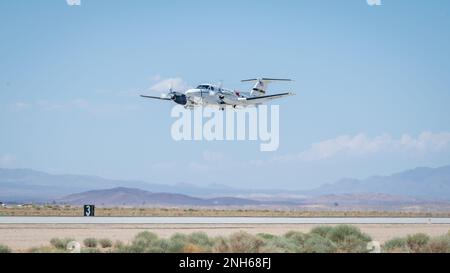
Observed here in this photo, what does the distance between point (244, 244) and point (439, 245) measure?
31.0 ft

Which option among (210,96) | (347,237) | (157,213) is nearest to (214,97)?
(210,96)

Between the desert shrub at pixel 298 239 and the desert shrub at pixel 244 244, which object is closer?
the desert shrub at pixel 244 244

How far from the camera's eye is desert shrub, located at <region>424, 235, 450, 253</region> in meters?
31.4

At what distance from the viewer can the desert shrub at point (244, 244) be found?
29.6 meters

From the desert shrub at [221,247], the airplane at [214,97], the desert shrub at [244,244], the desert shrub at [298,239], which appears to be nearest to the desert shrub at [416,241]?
the desert shrub at [298,239]

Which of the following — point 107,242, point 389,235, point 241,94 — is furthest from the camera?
point 241,94

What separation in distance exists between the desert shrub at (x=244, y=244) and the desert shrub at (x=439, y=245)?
7.93 meters

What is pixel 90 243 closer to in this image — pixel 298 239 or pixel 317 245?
pixel 298 239

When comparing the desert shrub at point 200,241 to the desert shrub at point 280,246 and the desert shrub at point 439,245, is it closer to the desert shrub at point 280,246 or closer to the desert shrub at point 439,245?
the desert shrub at point 280,246
